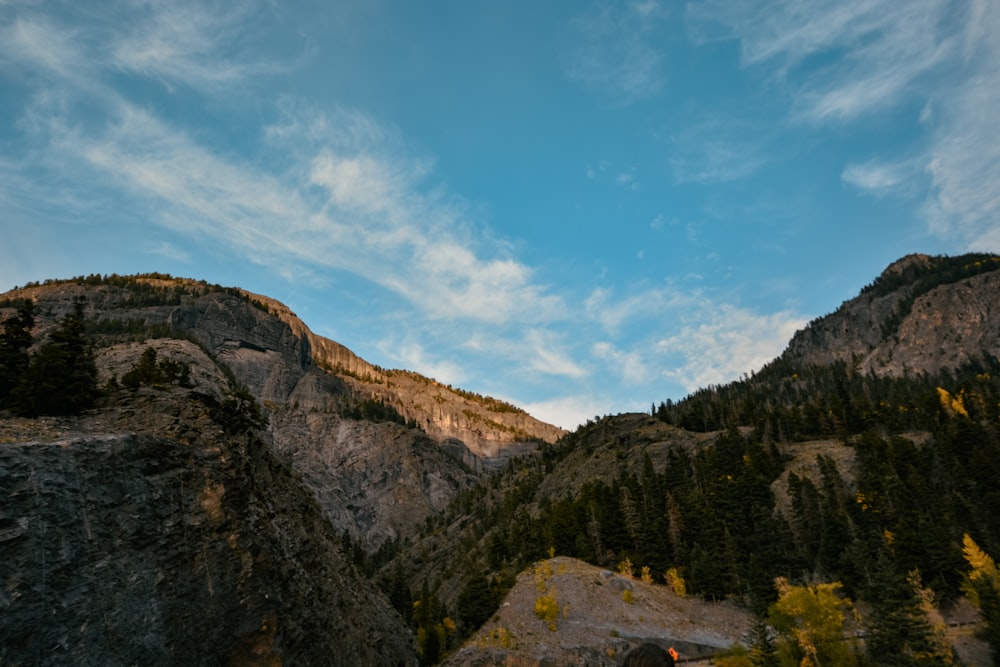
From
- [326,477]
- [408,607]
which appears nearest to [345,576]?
[408,607]

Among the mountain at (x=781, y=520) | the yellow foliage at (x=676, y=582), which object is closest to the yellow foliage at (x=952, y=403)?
the mountain at (x=781, y=520)

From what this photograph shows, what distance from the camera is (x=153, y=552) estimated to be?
28156 millimetres

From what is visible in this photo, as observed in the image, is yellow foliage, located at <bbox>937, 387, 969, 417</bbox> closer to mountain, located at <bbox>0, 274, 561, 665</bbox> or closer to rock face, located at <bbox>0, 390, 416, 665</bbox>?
mountain, located at <bbox>0, 274, 561, 665</bbox>

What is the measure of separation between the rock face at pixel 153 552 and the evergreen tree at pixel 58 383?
5.43ft

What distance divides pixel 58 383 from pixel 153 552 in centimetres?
1195

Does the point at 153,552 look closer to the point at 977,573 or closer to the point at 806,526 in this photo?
the point at 977,573

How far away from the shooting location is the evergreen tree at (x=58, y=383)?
3080 cm

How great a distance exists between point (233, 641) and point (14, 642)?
10756mm

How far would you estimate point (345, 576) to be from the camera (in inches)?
1922

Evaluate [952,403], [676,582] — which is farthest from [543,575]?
[952,403]

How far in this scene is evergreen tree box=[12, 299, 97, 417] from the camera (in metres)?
30.8

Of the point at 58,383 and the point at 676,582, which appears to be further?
the point at 676,582

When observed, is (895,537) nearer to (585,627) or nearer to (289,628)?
(585,627)

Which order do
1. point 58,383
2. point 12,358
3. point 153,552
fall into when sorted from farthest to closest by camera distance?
point 12,358
point 58,383
point 153,552
